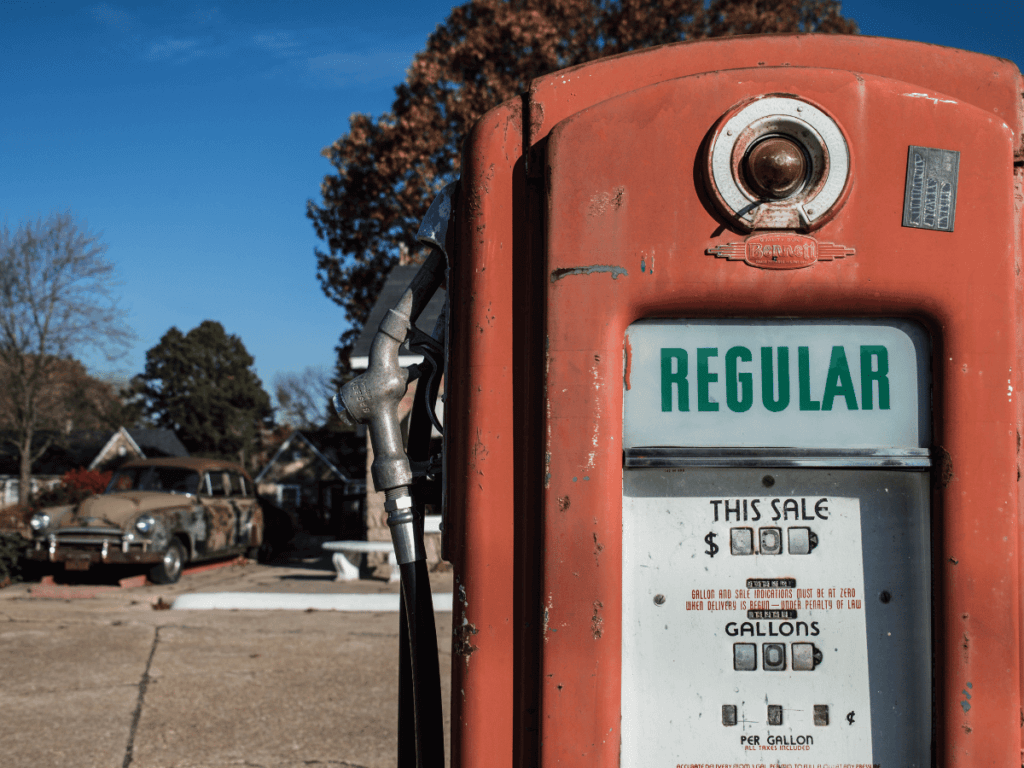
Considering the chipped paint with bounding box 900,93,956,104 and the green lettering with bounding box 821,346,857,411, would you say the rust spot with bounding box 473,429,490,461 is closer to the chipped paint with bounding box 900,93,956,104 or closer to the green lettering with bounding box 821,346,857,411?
the green lettering with bounding box 821,346,857,411

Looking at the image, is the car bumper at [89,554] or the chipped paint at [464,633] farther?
the car bumper at [89,554]

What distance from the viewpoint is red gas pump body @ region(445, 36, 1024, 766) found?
4.99 feet

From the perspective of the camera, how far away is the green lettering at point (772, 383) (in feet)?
5.22

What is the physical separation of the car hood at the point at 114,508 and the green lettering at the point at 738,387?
946 cm

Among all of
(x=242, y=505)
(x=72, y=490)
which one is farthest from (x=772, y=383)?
(x=72, y=490)

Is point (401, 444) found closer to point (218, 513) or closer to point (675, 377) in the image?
point (675, 377)

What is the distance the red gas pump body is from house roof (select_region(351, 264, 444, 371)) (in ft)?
24.9

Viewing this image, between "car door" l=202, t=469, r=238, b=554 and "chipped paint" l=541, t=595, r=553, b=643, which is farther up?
"chipped paint" l=541, t=595, r=553, b=643

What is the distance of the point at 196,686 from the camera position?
16.4 ft

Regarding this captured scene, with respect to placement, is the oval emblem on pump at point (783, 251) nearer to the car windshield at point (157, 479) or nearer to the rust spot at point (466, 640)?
the rust spot at point (466, 640)

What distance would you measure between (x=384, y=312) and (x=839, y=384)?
8.73 metres

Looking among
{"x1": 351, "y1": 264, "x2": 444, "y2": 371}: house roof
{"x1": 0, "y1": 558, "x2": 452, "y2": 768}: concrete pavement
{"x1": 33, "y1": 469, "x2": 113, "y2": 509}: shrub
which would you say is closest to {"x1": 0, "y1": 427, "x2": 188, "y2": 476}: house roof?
{"x1": 33, "y1": 469, "x2": 113, "y2": 509}: shrub

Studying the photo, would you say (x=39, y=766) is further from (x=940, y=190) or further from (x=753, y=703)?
(x=940, y=190)

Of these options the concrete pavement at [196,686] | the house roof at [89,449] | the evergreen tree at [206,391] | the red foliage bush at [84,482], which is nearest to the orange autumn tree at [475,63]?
the red foliage bush at [84,482]
